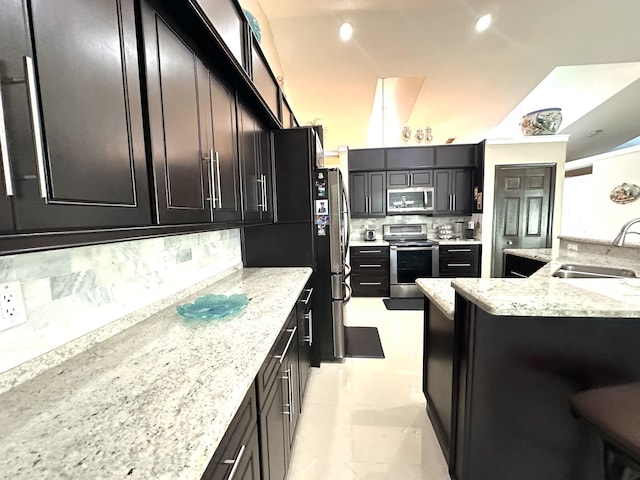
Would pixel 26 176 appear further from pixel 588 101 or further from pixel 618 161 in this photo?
pixel 618 161

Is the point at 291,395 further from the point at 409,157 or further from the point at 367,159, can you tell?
the point at 409,157

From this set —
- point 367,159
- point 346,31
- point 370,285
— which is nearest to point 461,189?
point 367,159

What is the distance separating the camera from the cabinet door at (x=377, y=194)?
4641 mm

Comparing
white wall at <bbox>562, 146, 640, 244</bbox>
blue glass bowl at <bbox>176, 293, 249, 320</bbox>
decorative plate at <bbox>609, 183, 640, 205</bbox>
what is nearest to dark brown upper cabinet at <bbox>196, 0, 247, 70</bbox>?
blue glass bowl at <bbox>176, 293, 249, 320</bbox>

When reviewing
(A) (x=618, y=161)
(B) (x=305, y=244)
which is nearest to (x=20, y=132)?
(B) (x=305, y=244)

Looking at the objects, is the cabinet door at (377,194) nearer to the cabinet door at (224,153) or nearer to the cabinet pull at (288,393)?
the cabinet door at (224,153)

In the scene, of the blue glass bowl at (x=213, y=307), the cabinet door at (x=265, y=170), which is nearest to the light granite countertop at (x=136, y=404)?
A: the blue glass bowl at (x=213, y=307)

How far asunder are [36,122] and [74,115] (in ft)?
0.36

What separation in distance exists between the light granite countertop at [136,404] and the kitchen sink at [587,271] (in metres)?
2.26

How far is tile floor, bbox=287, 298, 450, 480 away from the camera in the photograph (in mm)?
1523

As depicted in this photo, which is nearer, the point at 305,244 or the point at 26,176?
the point at 26,176

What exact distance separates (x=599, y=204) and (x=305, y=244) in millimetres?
7745

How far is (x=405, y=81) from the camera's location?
4328 mm

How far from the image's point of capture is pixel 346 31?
2596 mm
